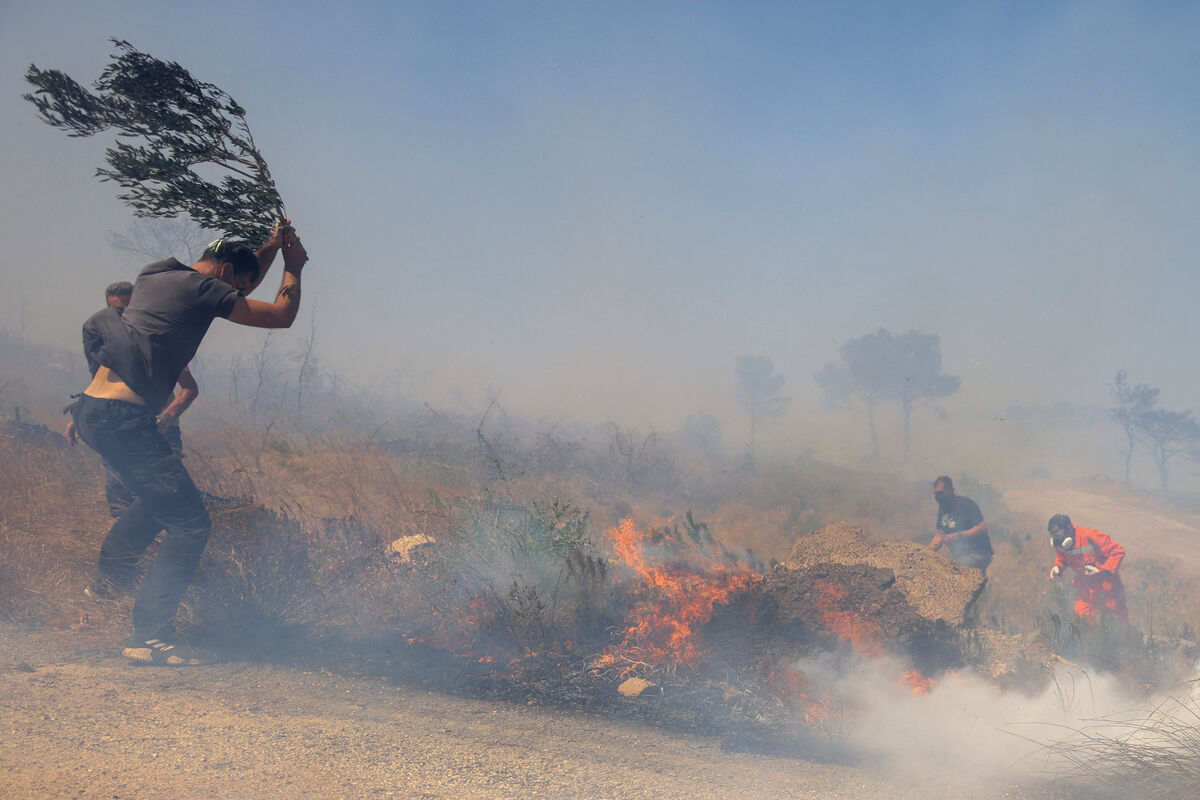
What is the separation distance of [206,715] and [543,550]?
2.39 metres

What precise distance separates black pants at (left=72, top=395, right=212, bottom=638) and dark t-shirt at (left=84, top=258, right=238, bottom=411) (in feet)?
Result: 0.57

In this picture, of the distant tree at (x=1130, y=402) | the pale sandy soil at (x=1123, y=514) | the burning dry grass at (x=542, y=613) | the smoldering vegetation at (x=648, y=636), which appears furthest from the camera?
the distant tree at (x=1130, y=402)

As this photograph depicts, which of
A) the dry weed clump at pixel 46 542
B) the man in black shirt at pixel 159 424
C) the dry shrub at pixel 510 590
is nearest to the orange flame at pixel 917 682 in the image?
the dry shrub at pixel 510 590

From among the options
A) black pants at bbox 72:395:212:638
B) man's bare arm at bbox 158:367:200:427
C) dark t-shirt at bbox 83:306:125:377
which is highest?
dark t-shirt at bbox 83:306:125:377

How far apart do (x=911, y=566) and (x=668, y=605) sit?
204 cm

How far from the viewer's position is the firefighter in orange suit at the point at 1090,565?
7.55 meters

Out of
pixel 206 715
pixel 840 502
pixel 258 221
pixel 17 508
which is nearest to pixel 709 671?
pixel 206 715

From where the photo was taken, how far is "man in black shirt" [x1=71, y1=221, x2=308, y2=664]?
10.9 ft

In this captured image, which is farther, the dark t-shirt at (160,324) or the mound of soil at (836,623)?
the mound of soil at (836,623)

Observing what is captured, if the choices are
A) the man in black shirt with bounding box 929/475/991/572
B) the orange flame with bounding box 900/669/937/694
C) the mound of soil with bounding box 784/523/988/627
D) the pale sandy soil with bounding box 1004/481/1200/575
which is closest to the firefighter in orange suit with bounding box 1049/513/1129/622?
the man in black shirt with bounding box 929/475/991/572

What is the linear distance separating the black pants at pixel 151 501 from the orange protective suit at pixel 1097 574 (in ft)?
28.4

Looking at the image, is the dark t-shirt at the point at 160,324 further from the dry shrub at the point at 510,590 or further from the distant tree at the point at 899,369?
the distant tree at the point at 899,369

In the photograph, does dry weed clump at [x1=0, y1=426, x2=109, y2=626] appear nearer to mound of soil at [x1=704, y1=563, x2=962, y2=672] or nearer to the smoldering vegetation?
the smoldering vegetation

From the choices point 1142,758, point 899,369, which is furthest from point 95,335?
point 899,369
